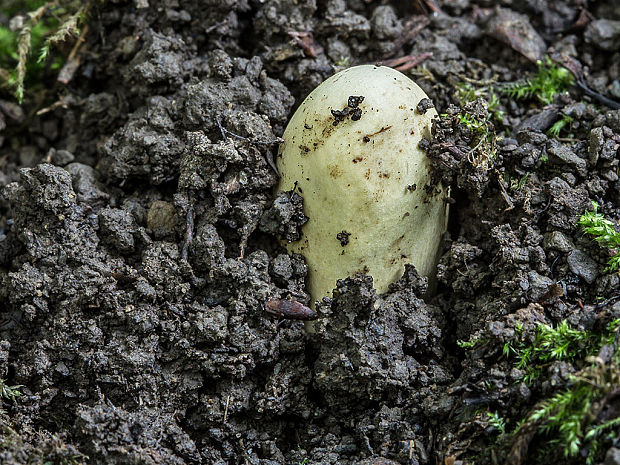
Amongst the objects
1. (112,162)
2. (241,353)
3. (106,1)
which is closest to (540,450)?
(241,353)

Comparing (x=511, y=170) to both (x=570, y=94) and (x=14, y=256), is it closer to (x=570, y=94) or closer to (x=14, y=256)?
(x=570, y=94)

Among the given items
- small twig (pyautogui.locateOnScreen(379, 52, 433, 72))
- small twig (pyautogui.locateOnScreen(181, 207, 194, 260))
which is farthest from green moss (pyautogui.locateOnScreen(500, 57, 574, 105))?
small twig (pyautogui.locateOnScreen(181, 207, 194, 260))

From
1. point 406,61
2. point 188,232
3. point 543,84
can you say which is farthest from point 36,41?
point 543,84

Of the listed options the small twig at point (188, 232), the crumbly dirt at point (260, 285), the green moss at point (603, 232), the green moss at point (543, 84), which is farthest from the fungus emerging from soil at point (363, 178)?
the green moss at point (543, 84)

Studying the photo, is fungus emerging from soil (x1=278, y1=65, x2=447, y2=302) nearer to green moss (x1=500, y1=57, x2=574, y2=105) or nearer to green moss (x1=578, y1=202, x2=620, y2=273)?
green moss (x1=578, y1=202, x2=620, y2=273)

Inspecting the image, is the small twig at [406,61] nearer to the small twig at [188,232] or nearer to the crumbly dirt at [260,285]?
the crumbly dirt at [260,285]

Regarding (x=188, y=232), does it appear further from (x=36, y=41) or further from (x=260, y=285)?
(x=36, y=41)

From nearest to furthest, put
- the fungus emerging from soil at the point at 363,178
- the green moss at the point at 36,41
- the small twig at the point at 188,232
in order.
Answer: the fungus emerging from soil at the point at 363,178
the small twig at the point at 188,232
the green moss at the point at 36,41
